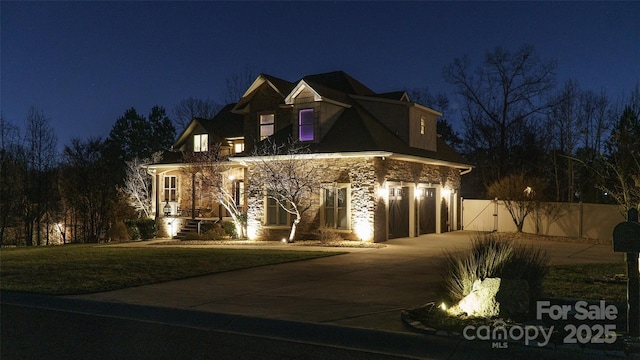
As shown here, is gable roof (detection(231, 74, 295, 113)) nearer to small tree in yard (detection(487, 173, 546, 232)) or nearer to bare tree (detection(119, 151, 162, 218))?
bare tree (detection(119, 151, 162, 218))

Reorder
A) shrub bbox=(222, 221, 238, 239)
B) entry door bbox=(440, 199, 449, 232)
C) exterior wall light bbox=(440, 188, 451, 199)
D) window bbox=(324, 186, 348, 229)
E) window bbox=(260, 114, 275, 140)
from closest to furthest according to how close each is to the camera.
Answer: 1. window bbox=(324, 186, 348, 229)
2. shrub bbox=(222, 221, 238, 239)
3. window bbox=(260, 114, 275, 140)
4. entry door bbox=(440, 199, 449, 232)
5. exterior wall light bbox=(440, 188, 451, 199)

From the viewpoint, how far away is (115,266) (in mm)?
16469

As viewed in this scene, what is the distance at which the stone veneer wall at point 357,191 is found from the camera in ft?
75.0

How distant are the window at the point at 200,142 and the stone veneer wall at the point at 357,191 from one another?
6235 mm

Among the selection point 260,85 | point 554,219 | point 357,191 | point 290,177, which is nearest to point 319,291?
point 357,191

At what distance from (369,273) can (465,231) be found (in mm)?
16916

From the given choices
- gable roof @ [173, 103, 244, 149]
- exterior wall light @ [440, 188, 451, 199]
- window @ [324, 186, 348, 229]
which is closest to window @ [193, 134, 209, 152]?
gable roof @ [173, 103, 244, 149]

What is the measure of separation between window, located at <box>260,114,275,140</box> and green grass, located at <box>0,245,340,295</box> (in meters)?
8.91

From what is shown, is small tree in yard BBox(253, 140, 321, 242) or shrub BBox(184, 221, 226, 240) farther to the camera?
shrub BBox(184, 221, 226, 240)

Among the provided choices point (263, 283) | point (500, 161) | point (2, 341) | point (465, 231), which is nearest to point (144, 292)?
point (263, 283)

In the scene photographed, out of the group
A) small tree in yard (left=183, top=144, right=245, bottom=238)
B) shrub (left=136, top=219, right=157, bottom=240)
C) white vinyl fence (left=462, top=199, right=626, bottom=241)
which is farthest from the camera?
shrub (left=136, top=219, right=157, bottom=240)

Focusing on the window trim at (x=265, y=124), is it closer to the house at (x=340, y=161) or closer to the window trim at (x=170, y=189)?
the house at (x=340, y=161)

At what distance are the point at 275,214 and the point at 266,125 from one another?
5.33 meters

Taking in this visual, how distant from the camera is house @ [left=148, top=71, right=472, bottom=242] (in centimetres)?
2323
